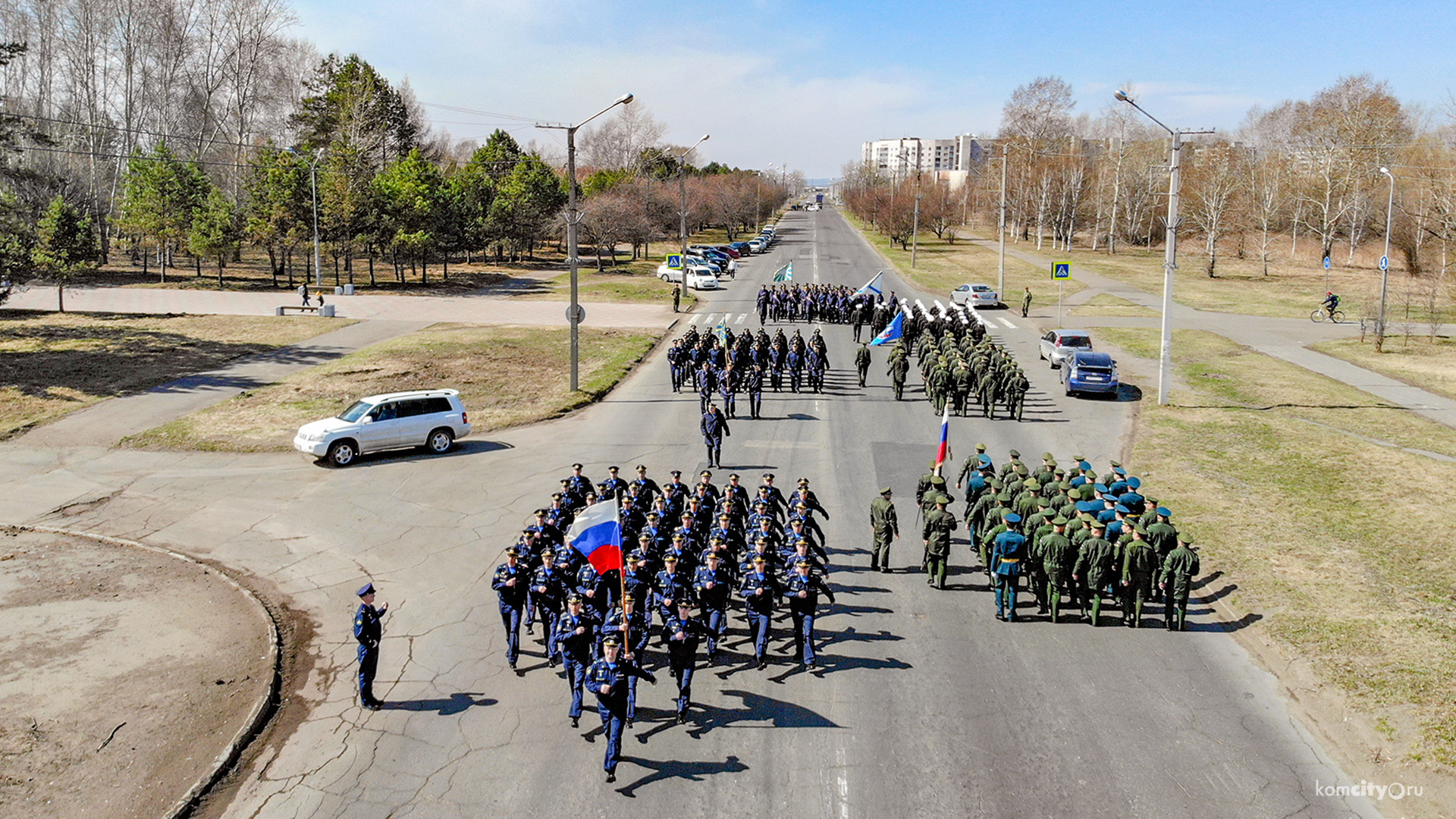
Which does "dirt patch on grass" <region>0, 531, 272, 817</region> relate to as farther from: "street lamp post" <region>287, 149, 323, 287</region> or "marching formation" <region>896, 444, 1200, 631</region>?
"street lamp post" <region>287, 149, 323, 287</region>

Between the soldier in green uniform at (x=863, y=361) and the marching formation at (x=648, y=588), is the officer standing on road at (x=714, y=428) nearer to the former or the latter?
the marching formation at (x=648, y=588)

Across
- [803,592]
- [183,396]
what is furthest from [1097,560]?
[183,396]

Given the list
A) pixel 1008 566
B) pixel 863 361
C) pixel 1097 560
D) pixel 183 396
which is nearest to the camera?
pixel 1097 560

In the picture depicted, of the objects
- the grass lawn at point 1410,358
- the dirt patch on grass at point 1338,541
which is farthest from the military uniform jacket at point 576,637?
the grass lawn at point 1410,358

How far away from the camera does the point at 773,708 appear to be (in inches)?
400

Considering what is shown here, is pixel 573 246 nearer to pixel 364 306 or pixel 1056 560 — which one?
pixel 1056 560

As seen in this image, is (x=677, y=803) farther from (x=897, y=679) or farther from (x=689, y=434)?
(x=689, y=434)

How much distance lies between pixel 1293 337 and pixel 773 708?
Result: 40.4 m

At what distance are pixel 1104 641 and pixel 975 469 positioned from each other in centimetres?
469

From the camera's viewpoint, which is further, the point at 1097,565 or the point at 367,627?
the point at 1097,565

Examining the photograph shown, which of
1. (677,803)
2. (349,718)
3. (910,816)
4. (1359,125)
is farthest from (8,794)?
(1359,125)

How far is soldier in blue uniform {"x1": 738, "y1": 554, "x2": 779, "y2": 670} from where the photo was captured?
11156 millimetres

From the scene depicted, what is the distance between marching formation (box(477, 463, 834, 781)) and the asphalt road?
0.44 m

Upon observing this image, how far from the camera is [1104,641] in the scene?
11961 millimetres
